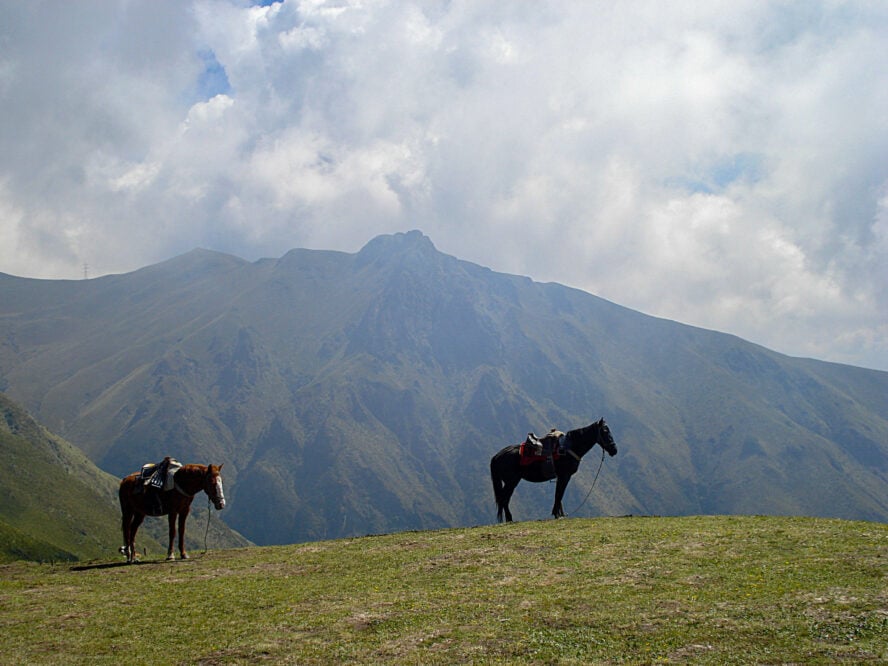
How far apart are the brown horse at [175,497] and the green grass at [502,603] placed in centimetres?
238

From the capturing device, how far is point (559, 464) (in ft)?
117

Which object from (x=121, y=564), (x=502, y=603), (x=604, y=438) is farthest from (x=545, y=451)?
(x=121, y=564)

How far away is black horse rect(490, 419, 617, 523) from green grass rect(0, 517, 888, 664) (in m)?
7.36

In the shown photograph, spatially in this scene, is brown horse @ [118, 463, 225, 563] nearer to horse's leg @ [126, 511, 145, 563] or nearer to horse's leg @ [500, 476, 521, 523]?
horse's leg @ [126, 511, 145, 563]

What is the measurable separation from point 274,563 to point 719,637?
18.5 meters

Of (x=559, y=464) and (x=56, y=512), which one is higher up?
(x=559, y=464)

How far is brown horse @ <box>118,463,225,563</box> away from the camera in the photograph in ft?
96.5

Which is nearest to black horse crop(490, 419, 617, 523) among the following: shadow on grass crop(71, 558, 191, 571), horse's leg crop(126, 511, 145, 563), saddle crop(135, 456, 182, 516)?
shadow on grass crop(71, 558, 191, 571)

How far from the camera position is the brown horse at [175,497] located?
2941 centimetres

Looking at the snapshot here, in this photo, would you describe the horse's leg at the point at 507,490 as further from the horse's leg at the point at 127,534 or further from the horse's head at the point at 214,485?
the horse's leg at the point at 127,534

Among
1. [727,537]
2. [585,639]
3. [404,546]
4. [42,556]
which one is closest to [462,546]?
[404,546]

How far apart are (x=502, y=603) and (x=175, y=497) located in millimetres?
18054

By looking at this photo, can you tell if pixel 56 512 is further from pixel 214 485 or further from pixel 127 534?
pixel 214 485

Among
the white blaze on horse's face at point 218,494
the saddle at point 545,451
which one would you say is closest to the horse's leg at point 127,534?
the white blaze on horse's face at point 218,494
